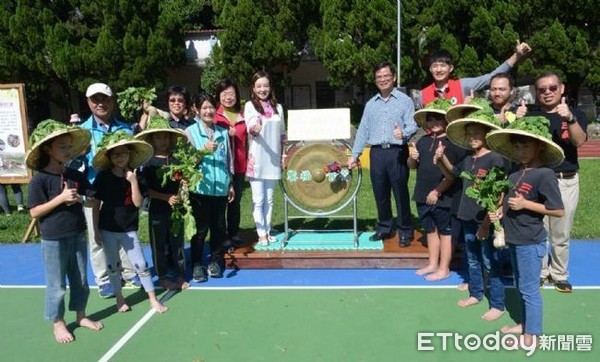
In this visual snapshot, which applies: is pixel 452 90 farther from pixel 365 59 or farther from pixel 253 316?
pixel 365 59

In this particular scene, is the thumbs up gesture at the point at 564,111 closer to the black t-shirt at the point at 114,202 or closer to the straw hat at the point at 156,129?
the straw hat at the point at 156,129

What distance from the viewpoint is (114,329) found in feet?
13.7

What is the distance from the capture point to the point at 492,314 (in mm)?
4137

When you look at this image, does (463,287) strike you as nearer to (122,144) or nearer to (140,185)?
(140,185)

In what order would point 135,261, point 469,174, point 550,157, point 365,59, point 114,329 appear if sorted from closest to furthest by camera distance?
point 550,157
point 469,174
point 114,329
point 135,261
point 365,59

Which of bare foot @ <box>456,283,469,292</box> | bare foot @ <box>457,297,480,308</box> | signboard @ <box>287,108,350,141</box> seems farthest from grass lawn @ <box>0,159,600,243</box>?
bare foot @ <box>457,297,480,308</box>

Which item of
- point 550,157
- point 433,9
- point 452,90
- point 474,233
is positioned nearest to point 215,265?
point 474,233

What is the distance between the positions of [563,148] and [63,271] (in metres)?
3.99

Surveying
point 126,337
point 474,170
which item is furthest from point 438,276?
point 126,337

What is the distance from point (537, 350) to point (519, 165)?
1.25m

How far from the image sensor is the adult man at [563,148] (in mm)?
4195

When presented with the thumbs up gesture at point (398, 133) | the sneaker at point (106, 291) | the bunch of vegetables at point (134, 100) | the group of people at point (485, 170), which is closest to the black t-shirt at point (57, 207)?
the sneaker at point (106, 291)

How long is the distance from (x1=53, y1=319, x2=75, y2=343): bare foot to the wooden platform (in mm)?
1914

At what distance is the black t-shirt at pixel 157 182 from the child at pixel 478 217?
2328 millimetres
